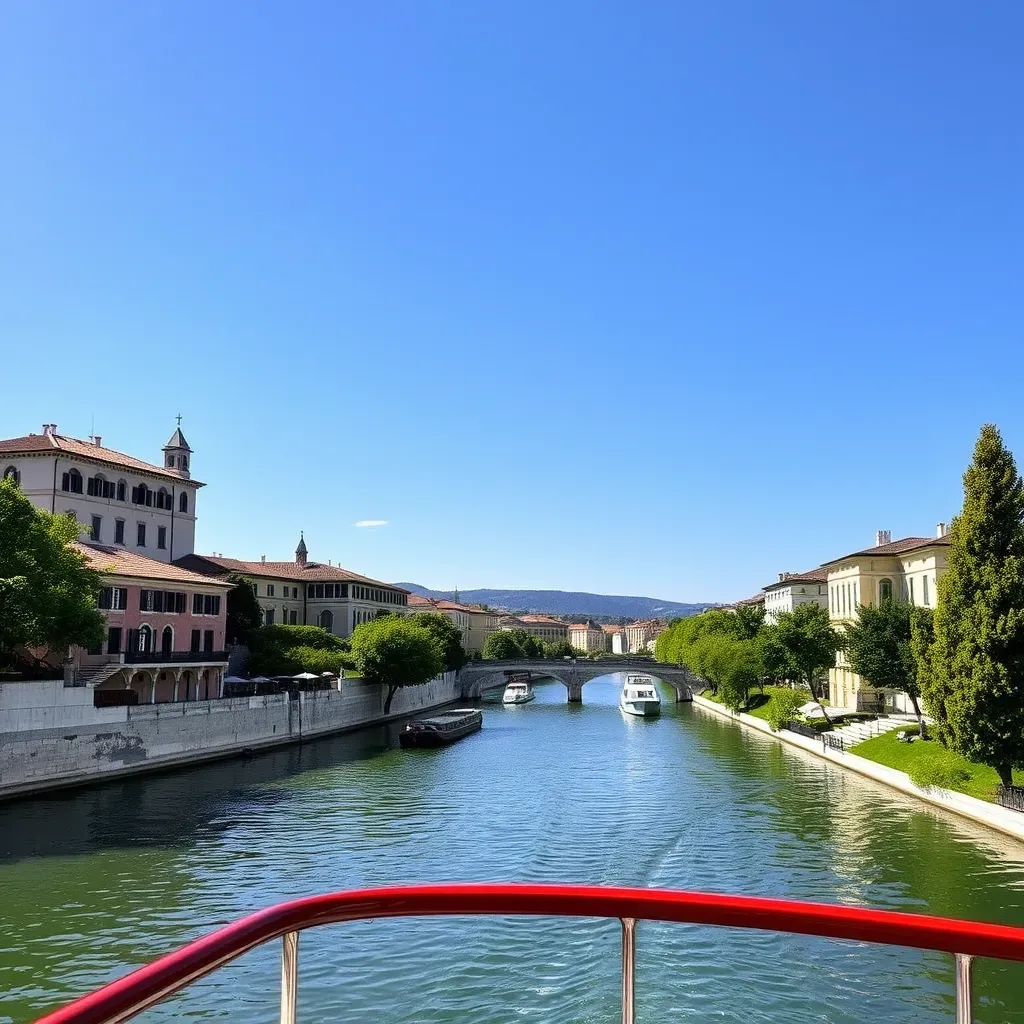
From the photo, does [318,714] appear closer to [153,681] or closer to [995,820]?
[153,681]

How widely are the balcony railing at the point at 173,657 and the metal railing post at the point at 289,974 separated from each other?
4905 cm

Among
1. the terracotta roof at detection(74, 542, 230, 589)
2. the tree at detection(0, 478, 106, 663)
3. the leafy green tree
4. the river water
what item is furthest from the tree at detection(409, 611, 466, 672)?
the tree at detection(0, 478, 106, 663)

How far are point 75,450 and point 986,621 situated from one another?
55.4 metres

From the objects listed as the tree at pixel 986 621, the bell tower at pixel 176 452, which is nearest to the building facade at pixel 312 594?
the bell tower at pixel 176 452

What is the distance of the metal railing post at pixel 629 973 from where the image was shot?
3.42 meters

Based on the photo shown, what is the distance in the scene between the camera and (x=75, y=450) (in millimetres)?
62625

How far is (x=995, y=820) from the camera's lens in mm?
30094

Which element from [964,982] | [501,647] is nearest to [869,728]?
[964,982]

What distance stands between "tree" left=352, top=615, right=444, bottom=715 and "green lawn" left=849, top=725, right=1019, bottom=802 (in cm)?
3451

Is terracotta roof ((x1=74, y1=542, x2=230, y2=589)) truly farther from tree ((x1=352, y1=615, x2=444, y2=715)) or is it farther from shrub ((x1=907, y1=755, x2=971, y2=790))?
shrub ((x1=907, y1=755, x2=971, y2=790))

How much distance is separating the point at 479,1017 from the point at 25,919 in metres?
12.0

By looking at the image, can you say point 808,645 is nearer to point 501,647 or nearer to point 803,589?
point 803,589

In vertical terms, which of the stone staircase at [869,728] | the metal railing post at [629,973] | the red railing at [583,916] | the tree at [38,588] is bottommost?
the stone staircase at [869,728]

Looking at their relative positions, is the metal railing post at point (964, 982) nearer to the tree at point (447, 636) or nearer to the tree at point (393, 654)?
the tree at point (393, 654)
